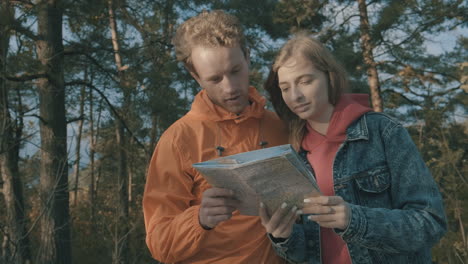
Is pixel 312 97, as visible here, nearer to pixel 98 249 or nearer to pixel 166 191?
pixel 166 191

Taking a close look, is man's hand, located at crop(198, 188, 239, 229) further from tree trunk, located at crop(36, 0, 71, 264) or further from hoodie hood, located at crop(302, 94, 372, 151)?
tree trunk, located at crop(36, 0, 71, 264)

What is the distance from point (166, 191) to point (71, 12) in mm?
7322

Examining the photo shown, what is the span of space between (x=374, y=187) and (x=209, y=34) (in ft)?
3.00

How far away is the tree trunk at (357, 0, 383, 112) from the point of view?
9.88 metres

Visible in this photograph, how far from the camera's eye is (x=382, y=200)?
1762 millimetres

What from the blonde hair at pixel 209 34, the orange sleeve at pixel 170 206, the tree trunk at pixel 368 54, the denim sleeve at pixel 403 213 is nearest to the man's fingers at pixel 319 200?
the denim sleeve at pixel 403 213

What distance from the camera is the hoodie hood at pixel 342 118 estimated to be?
1.86 m

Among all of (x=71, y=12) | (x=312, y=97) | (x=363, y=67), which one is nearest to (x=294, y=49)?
(x=312, y=97)

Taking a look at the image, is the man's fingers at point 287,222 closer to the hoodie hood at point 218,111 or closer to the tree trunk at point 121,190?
the hoodie hood at point 218,111

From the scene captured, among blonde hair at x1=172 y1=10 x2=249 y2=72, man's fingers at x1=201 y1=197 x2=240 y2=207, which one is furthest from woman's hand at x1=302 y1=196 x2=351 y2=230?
blonde hair at x1=172 y1=10 x2=249 y2=72

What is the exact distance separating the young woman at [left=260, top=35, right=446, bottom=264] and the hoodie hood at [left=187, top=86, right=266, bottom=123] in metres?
0.14

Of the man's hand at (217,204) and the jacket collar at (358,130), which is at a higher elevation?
the jacket collar at (358,130)

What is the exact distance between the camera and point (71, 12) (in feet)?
27.1

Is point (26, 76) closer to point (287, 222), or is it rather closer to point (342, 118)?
point (342, 118)
